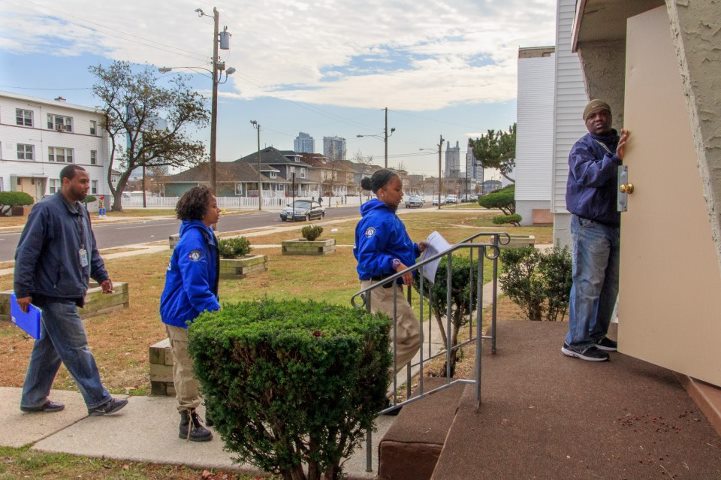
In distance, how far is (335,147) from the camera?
100000 mm

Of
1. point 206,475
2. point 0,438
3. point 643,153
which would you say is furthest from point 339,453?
point 0,438

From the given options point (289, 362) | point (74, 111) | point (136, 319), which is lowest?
point (136, 319)

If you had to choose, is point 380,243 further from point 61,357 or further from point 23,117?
point 23,117

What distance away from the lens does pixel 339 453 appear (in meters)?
2.75

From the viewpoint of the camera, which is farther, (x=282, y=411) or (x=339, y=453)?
(x=339, y=453)

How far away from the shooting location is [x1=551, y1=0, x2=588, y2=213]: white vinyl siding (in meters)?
10.7

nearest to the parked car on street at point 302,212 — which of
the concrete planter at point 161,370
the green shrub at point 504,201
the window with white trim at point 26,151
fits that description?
the green shrub at point 504,201

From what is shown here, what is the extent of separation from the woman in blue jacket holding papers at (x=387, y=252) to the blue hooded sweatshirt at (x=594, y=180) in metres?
1.16

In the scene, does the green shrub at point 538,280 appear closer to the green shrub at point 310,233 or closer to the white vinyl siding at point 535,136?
the green shrub at point 310,233

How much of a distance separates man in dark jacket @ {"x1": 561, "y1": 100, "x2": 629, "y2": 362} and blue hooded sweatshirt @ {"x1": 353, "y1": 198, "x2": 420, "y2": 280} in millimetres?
1153

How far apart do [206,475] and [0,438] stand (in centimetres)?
160

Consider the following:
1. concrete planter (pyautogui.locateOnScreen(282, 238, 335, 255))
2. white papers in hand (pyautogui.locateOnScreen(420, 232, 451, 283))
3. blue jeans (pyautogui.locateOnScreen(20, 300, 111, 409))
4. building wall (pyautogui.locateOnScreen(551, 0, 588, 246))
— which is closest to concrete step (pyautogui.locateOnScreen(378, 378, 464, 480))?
white papers in hand (pyautogui.locateOnScreen(420, 232, 451, 283))

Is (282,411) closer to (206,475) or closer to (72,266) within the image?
(206,475)

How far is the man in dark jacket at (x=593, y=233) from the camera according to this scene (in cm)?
392
